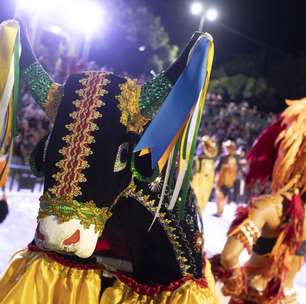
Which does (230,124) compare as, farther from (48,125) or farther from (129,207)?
(129,207)

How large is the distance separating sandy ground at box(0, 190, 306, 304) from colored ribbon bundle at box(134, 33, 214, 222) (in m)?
2.12

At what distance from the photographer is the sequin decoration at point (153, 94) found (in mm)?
1787

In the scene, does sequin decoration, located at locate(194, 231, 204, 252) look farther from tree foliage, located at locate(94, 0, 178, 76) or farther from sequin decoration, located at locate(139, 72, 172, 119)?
tree foliage, located at locate(94, 0, 178, 76)

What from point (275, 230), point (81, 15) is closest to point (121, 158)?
point (275, 230)

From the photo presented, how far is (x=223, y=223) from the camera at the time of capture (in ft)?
26.2

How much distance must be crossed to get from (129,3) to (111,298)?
2496 cm

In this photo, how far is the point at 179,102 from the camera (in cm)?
170

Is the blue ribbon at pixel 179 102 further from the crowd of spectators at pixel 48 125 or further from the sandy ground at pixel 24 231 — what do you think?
the sandy ground at pixel 24 231

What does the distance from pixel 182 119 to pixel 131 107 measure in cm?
23

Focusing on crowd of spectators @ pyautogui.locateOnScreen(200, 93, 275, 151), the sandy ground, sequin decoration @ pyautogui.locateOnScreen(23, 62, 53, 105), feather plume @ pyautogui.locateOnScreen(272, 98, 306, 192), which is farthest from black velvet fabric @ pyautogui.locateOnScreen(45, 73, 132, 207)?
crowd of spectators @ pyautogui.locateOnScreen(200, 93, 275, 151)

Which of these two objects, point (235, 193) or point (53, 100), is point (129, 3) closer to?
point (235, 193)

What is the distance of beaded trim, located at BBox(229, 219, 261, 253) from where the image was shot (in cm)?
255

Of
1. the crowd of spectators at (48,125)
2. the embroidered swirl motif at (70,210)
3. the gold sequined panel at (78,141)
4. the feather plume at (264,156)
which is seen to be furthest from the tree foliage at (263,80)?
the embroidered swirl motif at (70,210)

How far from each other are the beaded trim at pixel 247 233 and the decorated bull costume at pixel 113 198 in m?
0.42
